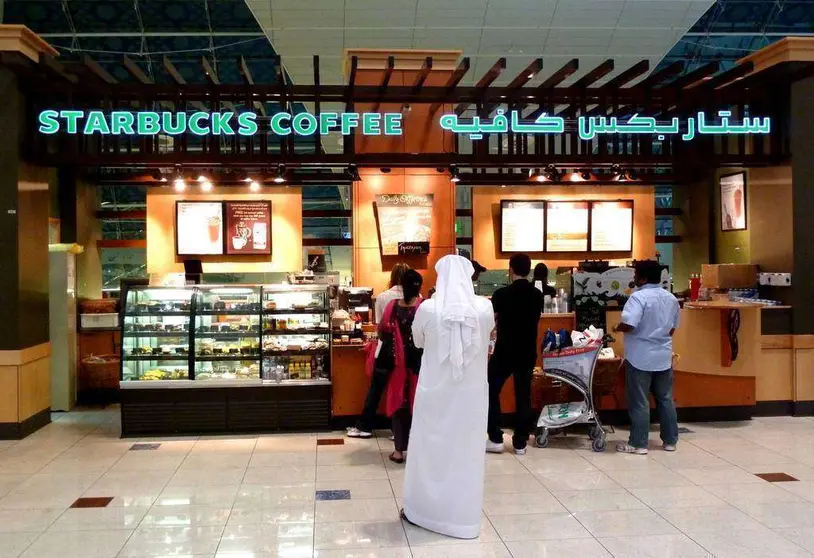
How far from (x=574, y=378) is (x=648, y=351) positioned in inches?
27.1

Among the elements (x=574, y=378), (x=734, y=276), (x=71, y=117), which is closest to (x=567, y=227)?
(x=734, y=276)

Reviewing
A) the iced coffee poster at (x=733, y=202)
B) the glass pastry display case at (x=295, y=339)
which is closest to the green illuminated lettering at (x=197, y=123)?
the glass pastry display case at (x=295, y=339)

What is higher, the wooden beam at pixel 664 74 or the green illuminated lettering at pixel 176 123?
the wooden beam at pixel 664 74

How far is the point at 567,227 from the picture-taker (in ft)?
32.4

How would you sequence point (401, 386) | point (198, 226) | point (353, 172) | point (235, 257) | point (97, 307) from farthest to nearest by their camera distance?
point (235, 257) → point (198, 226) → point (97, 307) → point (353, 172) → point (401, 386)

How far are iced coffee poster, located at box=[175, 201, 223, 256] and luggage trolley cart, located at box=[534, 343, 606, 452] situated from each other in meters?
4.79

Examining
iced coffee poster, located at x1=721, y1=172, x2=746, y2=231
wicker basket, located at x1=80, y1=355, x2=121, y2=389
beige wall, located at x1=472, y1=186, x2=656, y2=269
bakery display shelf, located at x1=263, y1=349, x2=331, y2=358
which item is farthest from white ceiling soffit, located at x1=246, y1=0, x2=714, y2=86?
bakery display shelf, located at x1=263, y1=349, x2=331, y2=358

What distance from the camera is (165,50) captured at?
49.6ft

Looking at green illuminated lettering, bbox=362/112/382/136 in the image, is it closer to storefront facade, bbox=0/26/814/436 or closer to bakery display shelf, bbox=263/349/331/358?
storefront facade, bbox=0/26/814/436

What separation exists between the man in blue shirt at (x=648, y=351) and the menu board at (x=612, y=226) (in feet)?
12.0

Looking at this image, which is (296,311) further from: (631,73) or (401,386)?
(631,73)

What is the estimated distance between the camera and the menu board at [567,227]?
32.2ft

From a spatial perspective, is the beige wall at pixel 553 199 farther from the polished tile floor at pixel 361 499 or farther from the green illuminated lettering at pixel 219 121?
the green illuminated lettering at pixel 219 121

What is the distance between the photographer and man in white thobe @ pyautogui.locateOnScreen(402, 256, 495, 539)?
429cm
